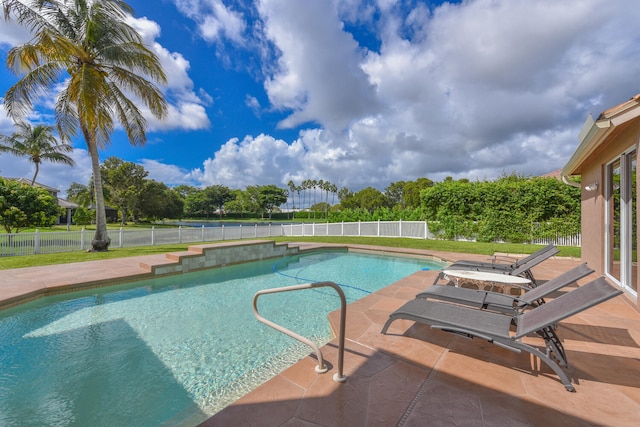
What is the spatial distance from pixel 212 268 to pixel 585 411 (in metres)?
9.19

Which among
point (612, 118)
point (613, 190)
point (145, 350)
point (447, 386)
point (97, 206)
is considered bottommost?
point (145, 350)

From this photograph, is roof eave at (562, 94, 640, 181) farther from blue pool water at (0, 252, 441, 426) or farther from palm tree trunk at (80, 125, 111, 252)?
palm tree trunk at (80, 125, 111, 252)

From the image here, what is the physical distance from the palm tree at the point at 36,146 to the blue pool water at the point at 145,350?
1317 inches

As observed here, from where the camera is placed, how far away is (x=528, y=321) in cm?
275

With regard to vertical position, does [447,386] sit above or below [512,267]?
below

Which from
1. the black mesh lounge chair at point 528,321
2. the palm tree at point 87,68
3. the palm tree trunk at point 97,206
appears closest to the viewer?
the black mesh lounge chair at point 528,321

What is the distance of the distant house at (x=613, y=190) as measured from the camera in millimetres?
3994

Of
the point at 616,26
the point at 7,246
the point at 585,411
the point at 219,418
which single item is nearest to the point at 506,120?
the point at 616,26

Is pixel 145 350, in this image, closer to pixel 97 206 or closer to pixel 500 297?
pixel 500 297

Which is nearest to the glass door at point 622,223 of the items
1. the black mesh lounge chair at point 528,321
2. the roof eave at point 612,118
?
the roof eave at point 612,118

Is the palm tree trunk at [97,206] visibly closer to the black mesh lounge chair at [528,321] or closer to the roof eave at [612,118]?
the black mesh lounge chair at [528,321]

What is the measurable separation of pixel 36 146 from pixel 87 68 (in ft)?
90.7

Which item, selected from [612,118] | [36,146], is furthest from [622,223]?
[36,146]

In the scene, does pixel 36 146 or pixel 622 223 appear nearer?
pixel 622 223
